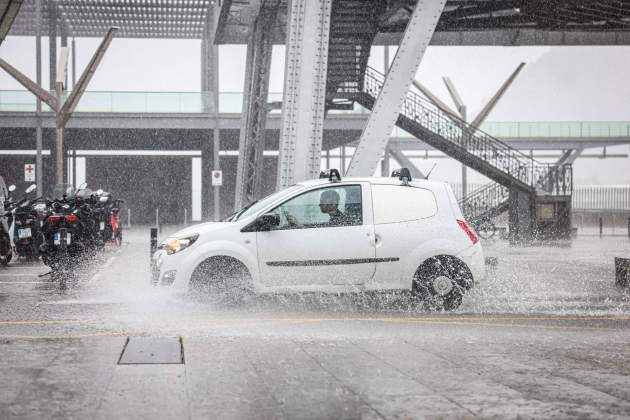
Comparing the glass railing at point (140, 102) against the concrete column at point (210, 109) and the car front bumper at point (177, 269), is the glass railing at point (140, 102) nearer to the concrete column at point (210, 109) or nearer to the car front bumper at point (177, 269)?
the concrete column at point (210, 109)

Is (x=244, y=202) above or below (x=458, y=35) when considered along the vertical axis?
below

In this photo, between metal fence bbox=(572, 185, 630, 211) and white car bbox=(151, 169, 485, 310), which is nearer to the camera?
white car bbox=(151, 169, 485, 310)

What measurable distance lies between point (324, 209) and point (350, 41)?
41.7 ft

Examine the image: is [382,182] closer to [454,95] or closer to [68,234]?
[68,234]

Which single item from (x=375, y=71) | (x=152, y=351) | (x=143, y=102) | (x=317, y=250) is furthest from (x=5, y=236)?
(x=143, y=102)

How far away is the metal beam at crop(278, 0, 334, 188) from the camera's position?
14.9 metres

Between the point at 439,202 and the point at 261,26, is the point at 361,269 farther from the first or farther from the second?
the point at 261,26

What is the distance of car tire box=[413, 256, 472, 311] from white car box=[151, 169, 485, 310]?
12mm

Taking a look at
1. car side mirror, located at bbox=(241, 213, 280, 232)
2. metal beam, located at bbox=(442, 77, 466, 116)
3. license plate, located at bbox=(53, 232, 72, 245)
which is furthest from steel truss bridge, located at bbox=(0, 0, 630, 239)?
metal beam, located at bbox=(442, 77, 466, 116)

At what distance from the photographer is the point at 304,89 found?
15.0 metres

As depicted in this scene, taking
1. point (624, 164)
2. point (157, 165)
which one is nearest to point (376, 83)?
point (157, 165)

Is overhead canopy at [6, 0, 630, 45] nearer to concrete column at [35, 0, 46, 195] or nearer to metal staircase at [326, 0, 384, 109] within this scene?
metal staircase at [326, 0, 384, 109]

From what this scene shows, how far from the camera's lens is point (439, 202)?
10469mm

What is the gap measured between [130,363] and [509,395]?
291cm
